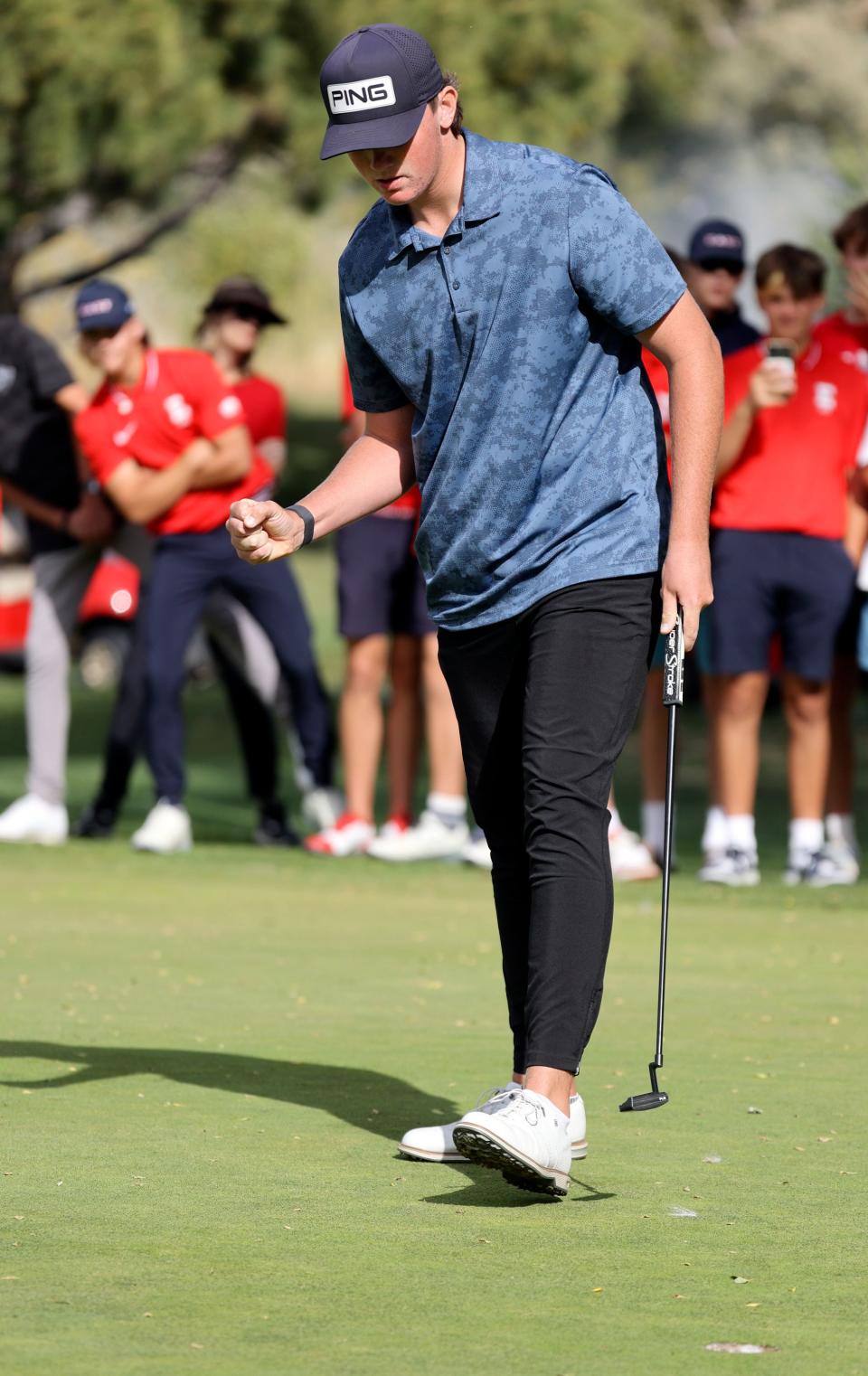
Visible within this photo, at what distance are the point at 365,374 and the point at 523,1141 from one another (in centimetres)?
156

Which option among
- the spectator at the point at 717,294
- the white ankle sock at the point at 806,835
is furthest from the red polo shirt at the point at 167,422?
the white ankle sock at the point at 806,835

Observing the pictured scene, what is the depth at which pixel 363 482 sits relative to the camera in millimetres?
4820

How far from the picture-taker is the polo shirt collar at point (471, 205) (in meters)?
4.43

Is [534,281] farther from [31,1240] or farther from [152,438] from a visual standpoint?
[152,438]

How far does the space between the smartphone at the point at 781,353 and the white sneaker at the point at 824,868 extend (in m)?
1.90

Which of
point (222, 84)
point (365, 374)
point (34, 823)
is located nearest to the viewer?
point (365, 374)

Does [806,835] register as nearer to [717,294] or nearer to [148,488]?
[717,294]

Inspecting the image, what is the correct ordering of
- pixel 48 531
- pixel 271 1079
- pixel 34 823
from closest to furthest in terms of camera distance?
pixel 271 1079, pixel 34 823, pixel 48 531

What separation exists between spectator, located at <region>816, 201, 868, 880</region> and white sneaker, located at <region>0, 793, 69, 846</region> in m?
3.19

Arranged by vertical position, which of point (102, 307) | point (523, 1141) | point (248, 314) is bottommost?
point (523, 1141)

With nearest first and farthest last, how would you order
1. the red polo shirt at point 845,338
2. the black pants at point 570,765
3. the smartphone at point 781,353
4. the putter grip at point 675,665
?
the black pants at point 570,765
the putter grip at point 675,665
the smartphone at point 781,353
the red polo shirt at point 845,338

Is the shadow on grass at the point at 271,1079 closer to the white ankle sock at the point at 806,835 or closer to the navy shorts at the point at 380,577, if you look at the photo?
the white ankle sock at the point at 806,835

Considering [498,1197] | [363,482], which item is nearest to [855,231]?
[363,482]

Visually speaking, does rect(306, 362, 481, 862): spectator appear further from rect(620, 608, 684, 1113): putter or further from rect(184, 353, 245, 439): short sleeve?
rect(620, 608, 684, 1113): putter
